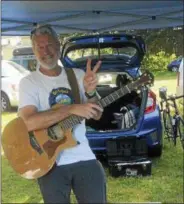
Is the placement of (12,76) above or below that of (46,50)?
below

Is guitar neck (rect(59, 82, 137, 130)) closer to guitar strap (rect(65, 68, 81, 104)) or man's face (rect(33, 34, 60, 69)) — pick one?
guitar strap (rect(65, 68, 81, 104))

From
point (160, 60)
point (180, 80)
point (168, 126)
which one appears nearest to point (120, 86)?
point (168, 126)

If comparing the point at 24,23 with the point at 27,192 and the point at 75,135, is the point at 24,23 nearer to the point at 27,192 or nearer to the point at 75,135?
the point at 27,192

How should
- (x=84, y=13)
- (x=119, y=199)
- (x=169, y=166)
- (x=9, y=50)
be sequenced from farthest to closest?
(x=9, y=50) → (x=169, y=166) → (x=119, y=199) → (x=84, y=13)

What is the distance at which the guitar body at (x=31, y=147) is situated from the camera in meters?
1.85

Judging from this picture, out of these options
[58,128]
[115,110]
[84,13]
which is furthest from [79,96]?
[115,110]

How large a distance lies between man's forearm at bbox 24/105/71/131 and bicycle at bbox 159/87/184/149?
307 cm

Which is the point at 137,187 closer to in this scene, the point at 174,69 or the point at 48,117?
the point at 48,117

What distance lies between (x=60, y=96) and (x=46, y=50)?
215 millimetres

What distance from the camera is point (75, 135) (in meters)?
1.88

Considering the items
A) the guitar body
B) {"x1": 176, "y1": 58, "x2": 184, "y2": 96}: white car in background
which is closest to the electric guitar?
the guitar body

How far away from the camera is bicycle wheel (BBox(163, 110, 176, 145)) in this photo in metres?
5.24

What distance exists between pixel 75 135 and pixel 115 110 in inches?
123

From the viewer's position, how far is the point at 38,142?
190 centimetres
